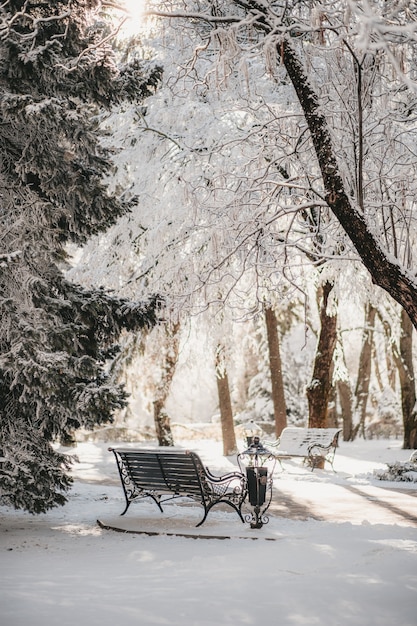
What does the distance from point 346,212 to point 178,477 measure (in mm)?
3705

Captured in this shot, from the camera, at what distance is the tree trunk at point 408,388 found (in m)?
19.5

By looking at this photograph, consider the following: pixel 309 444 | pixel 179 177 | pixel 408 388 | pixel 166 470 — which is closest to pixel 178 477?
pixel 166 470

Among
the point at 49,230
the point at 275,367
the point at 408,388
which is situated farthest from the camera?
the point at 408,388

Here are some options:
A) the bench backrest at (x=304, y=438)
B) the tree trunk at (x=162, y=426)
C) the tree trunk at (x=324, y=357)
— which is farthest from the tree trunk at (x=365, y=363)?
the bench backrest at (x=304, y=438)

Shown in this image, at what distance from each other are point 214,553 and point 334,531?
1.58 m

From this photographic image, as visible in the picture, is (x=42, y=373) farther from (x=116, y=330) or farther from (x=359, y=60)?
(x=359, y=60)

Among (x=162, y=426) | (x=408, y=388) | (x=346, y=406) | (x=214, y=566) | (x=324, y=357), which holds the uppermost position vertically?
(x=324, y=357)

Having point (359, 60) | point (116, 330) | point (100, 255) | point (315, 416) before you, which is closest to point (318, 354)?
point (315, 416)

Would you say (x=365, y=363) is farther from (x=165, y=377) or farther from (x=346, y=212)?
(x=346, y=212)

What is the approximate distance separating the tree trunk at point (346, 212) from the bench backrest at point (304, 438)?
298 inches

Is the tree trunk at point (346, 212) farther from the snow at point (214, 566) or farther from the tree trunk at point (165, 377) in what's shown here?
the tree trunk at point (165, 377)

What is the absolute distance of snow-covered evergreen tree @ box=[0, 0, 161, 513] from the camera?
764cm

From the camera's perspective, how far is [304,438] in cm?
1495

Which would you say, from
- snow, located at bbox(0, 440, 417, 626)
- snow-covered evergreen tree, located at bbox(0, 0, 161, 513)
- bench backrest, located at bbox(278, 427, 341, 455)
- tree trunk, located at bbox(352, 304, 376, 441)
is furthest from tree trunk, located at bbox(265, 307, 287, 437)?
snow-covered evergreen tree, located at bbox(0, 0, 161, 513)
